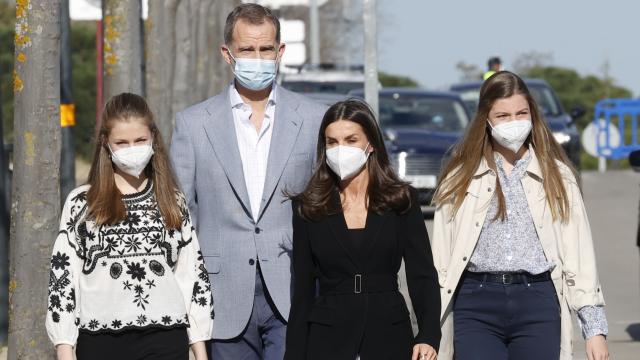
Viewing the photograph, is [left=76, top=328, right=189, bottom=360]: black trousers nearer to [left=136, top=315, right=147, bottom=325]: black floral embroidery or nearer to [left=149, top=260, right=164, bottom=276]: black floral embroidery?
[left=136, top=315, right=147, bottom=325]: black floral embroidery

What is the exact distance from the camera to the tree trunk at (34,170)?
27.2ft

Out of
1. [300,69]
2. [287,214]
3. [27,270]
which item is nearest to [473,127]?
[287,214]

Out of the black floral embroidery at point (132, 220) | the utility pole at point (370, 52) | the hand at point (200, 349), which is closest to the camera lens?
the black floral embroidery at point (132, 220)

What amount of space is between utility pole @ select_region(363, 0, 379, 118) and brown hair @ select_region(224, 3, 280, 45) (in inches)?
242

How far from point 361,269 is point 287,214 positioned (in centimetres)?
67

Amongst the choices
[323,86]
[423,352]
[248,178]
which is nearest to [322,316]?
[423,352]

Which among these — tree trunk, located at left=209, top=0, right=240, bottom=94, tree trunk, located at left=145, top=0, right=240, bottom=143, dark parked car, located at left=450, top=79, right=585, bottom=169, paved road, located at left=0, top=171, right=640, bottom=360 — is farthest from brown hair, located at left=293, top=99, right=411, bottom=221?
tree trunk, located at left=209, top=0, right=240, bottom=94

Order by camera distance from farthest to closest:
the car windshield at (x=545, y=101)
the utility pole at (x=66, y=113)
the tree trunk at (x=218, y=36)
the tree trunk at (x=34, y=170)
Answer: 1. the tree trunk at (x=218, y=36)
2. the car windshield at (x=545, y=101)
3. the utility pole at (x=66, y=113)
4. the tree trunk at (x=34, y=170)

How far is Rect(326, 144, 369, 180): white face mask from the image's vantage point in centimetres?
575

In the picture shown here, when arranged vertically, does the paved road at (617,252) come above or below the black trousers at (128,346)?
below

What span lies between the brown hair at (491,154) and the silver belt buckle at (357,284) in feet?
2.74

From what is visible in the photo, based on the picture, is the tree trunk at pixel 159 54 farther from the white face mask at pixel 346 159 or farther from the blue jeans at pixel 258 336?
the white face mask at pixel 346 159

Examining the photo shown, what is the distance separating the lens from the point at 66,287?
574 cm

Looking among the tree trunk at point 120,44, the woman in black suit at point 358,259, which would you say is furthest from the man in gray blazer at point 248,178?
the tree trunk at point 120,44
